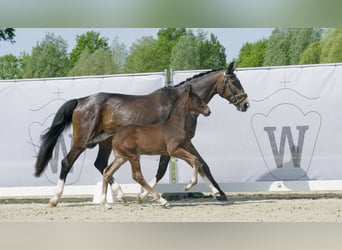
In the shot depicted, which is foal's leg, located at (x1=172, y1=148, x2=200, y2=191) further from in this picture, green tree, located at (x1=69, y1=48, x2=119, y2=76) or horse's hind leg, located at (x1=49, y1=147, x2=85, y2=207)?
green tree, located at (x1=69, y1=48, x2=119, y2=76)

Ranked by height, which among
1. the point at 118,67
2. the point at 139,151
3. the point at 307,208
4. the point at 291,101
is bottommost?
the point at 307,208

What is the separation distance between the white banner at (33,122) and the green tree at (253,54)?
77.2ft

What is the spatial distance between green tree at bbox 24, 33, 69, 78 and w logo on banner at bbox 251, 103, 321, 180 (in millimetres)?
22687

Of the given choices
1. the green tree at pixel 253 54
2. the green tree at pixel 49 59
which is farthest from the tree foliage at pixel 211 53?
the green tree at pixel 49 59

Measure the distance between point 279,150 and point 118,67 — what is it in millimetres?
25573

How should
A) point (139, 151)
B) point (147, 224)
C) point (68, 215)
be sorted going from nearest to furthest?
point (147, 224) → point (68, 215) → point (139, 151)

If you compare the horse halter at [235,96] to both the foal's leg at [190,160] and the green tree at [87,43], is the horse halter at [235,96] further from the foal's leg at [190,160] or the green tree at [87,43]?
the green tree at [87,43]

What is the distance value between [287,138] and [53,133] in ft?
10.3

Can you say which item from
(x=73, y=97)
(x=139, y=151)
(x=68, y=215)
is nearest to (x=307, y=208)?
(x=139, y=151)

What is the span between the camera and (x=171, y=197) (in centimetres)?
811

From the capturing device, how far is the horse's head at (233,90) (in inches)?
296

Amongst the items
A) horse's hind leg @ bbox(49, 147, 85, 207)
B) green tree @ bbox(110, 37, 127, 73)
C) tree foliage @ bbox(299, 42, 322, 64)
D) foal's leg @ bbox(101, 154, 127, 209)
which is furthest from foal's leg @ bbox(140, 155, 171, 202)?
green tree @ bbox(110, 37, 127, 73)
